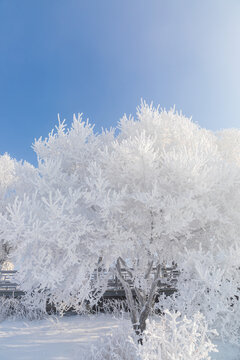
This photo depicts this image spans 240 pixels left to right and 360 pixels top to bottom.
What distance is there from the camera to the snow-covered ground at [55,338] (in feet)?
27.8

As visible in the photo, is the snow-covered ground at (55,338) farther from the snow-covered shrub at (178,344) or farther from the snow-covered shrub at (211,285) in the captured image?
the snow-covered shrub at (178,344)

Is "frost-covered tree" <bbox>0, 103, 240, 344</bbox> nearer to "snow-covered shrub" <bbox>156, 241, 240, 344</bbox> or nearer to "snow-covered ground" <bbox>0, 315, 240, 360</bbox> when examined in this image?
"snow-covered shrub" <bbox>156, 241, 240, 344</bbox>

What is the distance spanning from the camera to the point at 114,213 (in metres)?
7.51

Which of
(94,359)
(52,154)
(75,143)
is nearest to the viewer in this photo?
(94,359)

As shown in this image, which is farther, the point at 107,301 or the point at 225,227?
the point at 107,301

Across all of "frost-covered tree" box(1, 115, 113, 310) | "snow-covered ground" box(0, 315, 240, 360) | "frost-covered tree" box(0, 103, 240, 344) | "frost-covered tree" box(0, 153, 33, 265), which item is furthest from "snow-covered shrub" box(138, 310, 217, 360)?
"frost-covered tree" box(0, 153, 33, 265)

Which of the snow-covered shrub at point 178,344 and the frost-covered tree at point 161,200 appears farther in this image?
the frost-covered tree at point 161,200

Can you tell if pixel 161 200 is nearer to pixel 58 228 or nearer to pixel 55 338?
pixel 58 228

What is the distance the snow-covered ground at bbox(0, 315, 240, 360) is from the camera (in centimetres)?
847

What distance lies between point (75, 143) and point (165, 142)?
120 inches

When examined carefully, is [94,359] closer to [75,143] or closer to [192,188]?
[192,188]

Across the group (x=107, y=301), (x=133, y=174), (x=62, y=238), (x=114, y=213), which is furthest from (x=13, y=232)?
(x=107, y=301)

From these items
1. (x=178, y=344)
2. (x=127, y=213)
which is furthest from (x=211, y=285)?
(x=127, y=213)

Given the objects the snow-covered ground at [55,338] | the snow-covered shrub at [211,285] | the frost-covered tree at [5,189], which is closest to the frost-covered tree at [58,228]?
the snow-covered ground at [55,338]
